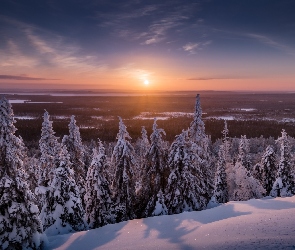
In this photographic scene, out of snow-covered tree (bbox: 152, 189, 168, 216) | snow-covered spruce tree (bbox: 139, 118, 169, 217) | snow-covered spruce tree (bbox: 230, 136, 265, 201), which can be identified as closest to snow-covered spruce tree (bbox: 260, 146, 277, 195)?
snow-covered spruce tree (bbox: 230, 136, 265, 201)

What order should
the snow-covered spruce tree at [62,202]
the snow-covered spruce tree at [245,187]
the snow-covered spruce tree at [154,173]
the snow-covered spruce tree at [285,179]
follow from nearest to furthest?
the snow-covered spruce tree at [62,202], the snow-covered spruce tree at [154,173], the snow-covered spruce tree at [285,179], the snow-covered spruce tree at [245,187]

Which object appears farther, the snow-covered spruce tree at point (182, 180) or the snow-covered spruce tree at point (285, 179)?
the snow-covered spruce tree at point (285, 179)

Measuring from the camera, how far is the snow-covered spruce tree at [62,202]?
1902 cm

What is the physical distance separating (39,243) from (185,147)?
42.9 feet

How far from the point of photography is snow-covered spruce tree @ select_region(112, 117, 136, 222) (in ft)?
71.3

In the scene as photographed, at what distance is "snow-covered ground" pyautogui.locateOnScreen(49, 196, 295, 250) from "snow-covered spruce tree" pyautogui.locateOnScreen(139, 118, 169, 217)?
3024 mm

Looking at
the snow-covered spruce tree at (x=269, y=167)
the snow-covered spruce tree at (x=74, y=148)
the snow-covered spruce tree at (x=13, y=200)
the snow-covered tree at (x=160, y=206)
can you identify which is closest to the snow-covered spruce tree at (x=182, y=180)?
the snow-covered tree at (x=160, y=206)

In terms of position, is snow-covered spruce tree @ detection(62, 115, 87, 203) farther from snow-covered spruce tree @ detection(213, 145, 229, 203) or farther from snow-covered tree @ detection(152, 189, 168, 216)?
snow-covered spruce tree @ detection(213, 145, 229, 203)

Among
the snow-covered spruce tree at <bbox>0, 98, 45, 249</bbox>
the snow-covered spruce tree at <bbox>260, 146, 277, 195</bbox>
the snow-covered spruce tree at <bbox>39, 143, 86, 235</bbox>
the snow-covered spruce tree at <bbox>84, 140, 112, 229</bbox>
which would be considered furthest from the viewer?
the snow-covered spruce tree at <bbox>260, 146, 277, 195</bbox>

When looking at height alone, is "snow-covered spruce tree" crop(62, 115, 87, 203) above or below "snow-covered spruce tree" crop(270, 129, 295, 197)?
above

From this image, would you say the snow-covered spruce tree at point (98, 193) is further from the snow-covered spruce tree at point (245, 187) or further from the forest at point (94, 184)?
the snow-covered spruce tree at point (245, 187)

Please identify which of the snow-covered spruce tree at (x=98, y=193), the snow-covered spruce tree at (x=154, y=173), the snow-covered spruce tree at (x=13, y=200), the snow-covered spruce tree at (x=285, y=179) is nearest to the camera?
the snow-covered spruce tree at (x=13, y=200)

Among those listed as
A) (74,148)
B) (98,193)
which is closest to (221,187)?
(98,193)

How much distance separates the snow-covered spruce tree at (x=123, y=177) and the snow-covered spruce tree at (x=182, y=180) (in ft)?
10.9
